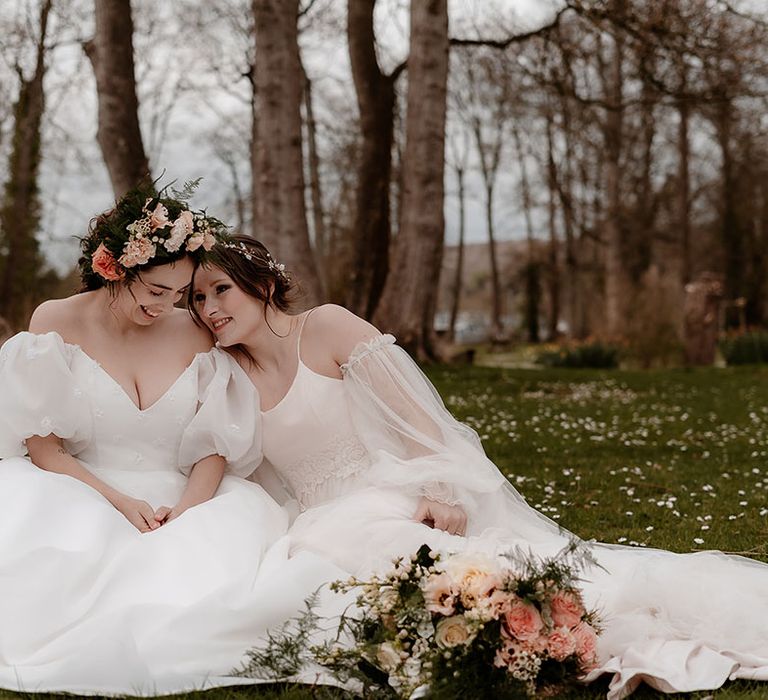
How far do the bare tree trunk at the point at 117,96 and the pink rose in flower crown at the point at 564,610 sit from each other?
11430mm

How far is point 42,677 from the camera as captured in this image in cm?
311

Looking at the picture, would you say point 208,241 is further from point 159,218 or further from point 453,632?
point 453,632

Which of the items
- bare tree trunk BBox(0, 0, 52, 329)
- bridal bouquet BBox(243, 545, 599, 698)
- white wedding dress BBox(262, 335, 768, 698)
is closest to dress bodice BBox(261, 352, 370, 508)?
white wedding dress BBox(262, 335, 768, 698)

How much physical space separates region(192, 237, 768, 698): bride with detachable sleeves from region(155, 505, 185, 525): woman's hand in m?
0.52

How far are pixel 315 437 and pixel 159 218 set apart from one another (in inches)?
49.8

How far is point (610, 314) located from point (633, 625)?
20.1 m

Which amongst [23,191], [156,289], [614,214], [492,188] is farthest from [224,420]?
[492,188]

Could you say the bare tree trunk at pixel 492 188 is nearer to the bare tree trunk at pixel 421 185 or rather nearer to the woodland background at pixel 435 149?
the woodland background at pixel 435 149

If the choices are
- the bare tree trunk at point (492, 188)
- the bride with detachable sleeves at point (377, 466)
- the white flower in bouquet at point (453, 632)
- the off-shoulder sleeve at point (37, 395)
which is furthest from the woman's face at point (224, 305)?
the bare tree trunk at point (492, 188)

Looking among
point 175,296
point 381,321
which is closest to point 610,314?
point 381,321

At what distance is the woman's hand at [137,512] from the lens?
3832 mm

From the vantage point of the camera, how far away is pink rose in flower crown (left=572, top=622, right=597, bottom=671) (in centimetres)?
301

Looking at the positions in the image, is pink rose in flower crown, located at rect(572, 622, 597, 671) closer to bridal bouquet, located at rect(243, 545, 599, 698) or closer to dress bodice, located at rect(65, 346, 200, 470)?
bridal bouquet, located at rect(243, 545, 599, 698)

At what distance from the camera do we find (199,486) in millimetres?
4098
